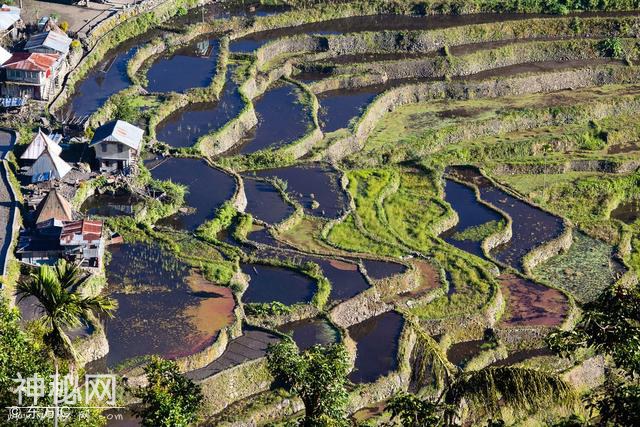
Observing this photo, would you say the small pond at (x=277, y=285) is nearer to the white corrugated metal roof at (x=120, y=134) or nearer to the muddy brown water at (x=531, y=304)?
the muddy brown water at (x=531, y=304)

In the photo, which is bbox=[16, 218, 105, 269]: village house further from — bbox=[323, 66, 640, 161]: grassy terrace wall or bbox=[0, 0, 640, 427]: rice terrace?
bbox=[323, 66, 640, 161]: grassy terrace wall

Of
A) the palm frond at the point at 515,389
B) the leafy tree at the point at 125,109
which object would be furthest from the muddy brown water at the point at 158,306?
the palm frond at the point at 515,389

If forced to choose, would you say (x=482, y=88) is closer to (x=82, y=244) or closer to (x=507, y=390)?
(x=82, y=244)

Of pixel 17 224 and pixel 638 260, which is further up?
pixel 17 224

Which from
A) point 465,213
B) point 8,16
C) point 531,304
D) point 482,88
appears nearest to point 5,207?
point 531,304

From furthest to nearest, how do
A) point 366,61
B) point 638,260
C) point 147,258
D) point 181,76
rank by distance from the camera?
1. point 366,61
2. point 181,76
3. point 638,260
4. point 147,258

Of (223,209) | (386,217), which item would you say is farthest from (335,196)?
(223,209)

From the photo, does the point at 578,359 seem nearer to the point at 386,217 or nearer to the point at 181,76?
the point at 386,217
